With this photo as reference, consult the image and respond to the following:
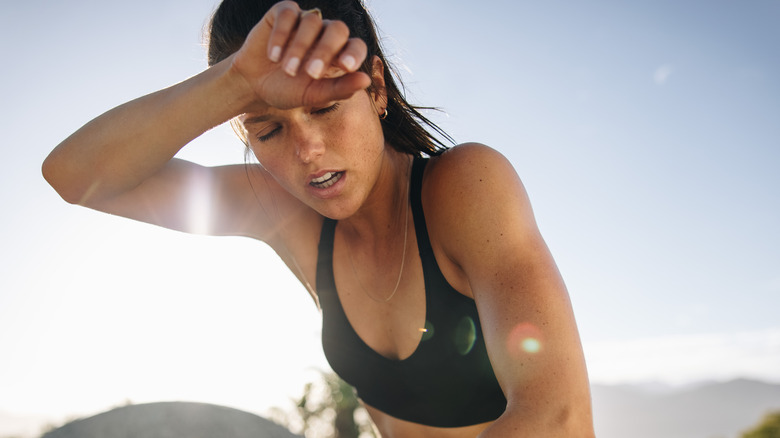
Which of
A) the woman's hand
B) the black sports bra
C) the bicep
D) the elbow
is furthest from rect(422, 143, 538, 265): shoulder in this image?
the elbow

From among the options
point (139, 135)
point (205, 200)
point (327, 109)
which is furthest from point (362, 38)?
point (205, 200)

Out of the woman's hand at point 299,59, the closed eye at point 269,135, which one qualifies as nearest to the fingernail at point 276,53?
the woman's hand at point 299,59

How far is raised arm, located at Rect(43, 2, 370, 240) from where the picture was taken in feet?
4.77

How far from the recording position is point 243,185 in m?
2.85

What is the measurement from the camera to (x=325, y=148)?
6.33ft

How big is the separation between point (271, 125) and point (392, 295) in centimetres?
94

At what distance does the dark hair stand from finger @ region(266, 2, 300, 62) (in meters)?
0.57

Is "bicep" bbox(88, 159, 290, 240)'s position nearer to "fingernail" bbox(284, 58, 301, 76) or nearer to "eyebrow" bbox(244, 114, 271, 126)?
"eyebrow" bbox(244, 114, 271, 126)

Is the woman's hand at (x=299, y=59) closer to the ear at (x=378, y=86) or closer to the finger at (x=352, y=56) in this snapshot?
the finger at (x=352, y=56)

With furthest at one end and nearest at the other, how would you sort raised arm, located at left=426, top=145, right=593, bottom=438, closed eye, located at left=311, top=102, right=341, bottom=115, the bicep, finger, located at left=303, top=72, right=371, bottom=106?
the bicep
closed eye, located at left=311, top=102, right=341, bottom=115
finger, located at left=303, top=72, right=371, bottom=106
raised arm, located at left=426, top=145, right=593, bottom=438

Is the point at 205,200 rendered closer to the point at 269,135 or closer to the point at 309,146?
the point at 269,135

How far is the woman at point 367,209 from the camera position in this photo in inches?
57.4

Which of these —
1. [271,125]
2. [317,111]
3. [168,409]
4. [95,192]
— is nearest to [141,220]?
[95,192]

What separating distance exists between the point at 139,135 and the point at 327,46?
105 cm
